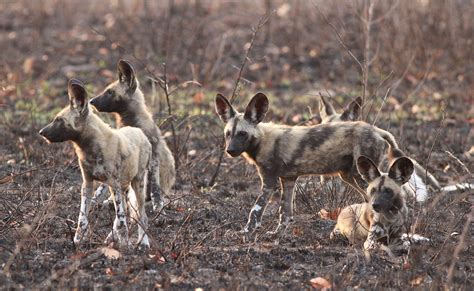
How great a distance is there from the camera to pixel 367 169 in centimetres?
612

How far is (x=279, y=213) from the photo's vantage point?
680 centimetres

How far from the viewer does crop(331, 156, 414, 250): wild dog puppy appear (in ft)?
19.5

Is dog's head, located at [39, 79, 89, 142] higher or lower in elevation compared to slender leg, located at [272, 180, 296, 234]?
higher

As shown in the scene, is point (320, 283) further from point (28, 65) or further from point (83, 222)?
point (28, 65)

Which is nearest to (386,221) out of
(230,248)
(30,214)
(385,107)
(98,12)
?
(230,248)

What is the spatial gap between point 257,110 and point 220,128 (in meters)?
3.27

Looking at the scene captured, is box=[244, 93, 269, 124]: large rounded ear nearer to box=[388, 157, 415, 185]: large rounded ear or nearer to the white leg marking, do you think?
box=[388, 157, 415, 185]: large rounded ear

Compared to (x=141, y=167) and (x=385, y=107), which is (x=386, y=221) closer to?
(x=141, y=167)

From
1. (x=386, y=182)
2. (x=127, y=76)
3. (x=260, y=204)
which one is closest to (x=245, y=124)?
(x=260, y=204)

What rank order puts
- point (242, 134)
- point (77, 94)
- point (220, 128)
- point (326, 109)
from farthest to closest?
point (220, 128)
point (326, 109)
point (242, 134)
point (77, 94)

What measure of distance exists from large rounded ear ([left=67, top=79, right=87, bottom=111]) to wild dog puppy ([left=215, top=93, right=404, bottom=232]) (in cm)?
112

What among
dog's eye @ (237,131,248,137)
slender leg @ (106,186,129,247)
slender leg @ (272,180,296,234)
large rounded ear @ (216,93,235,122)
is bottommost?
slender leg @ (272,180,296,234)

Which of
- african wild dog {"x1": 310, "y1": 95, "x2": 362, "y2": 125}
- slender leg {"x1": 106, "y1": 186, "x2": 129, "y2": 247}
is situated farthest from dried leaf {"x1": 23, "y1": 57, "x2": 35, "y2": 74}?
slender leg {"x1": 106, "y1": 186, "x2": 129, "y2": 247}

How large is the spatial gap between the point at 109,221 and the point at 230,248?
1164 mm
